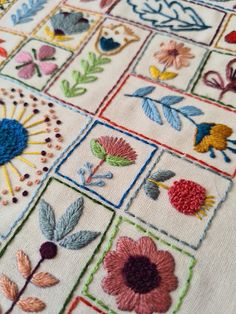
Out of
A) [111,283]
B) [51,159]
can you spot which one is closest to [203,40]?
[51,159]

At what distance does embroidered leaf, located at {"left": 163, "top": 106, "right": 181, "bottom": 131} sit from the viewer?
0.69 m

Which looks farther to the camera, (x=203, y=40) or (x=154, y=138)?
(x=203, y=40)

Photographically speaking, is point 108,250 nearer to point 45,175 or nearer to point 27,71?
point 45,175

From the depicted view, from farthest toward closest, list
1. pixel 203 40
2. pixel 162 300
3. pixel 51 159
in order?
pixel 203 40 < pixel 51 159 < pixel 162 300

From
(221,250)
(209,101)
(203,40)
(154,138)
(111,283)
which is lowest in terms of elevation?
(111,283)

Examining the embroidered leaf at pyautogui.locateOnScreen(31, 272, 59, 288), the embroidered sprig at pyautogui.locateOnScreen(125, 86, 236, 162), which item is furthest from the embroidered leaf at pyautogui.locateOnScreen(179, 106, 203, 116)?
the embroidered leaf at pyautogui.locateOnScreen(31, 272, 59, 288)

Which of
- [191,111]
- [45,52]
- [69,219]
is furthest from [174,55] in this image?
[69,219]

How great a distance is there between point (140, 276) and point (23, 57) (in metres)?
0.45

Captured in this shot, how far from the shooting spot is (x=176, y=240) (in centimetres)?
58

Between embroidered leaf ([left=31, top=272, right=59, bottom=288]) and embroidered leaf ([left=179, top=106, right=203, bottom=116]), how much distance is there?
32 centimetres

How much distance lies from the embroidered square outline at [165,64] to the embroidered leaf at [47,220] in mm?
286

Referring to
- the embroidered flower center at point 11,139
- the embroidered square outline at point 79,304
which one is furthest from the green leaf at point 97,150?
the embroidered square outline at point 79,304

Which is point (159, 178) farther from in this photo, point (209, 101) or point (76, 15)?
point (76, 15)

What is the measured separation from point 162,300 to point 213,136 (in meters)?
0.26
